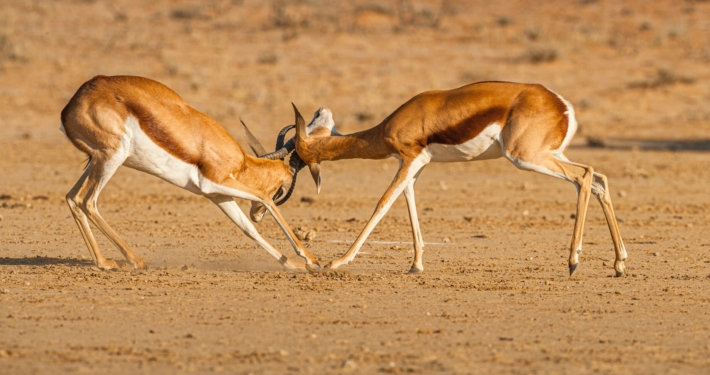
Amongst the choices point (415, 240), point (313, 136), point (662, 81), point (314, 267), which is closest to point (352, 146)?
point (313, 136)

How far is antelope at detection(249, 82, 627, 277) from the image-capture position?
876 cm

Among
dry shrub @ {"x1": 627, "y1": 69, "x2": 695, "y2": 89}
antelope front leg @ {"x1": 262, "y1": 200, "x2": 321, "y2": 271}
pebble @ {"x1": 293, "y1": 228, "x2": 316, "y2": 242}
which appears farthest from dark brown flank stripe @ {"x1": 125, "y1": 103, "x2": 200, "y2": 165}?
dry shrub @ {"x1": 627, "y1": 69, "x2": 695, "y2": 89}

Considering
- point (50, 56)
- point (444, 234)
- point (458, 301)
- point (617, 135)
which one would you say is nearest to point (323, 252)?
point (444, 234)

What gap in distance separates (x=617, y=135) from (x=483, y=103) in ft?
49.4

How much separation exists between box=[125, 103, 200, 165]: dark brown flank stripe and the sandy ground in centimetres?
114

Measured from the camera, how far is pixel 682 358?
6.20 metres

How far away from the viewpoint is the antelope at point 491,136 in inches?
345

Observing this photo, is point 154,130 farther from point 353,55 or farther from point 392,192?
point 353,55

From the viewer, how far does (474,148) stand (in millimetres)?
8945

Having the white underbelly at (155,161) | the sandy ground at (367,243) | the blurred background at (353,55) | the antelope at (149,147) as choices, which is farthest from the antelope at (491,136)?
the blurred background at (353,55)

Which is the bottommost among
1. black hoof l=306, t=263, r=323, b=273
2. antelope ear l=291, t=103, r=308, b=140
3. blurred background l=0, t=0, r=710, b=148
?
blurred background l=0, t=0, r=710, b=148

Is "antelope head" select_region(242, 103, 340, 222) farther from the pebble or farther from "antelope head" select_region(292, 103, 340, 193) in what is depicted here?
the pebble

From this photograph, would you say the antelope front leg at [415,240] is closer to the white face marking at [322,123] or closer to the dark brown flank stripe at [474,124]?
the dark brown flank stripe at [474,124]

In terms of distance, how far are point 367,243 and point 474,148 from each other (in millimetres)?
2604
